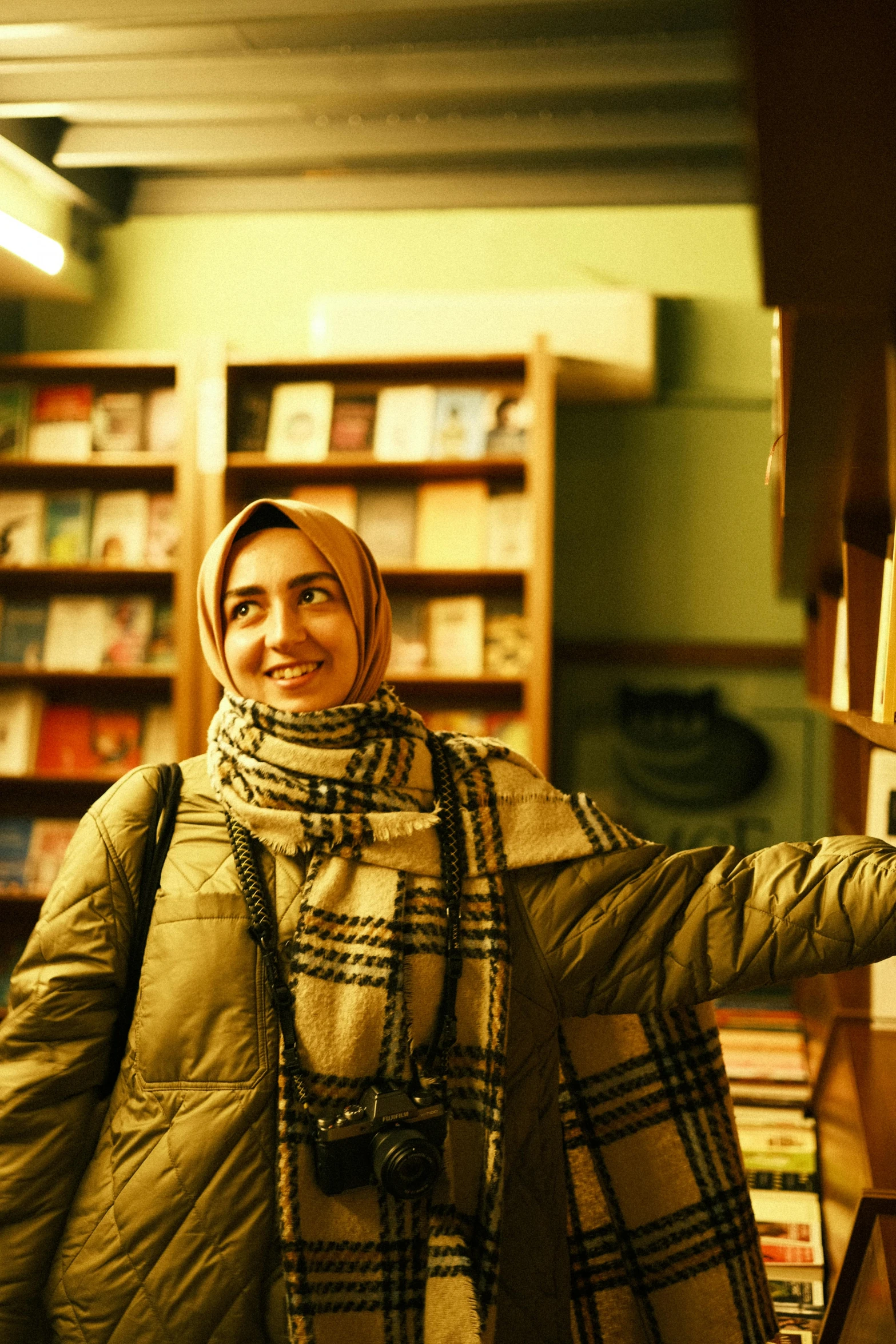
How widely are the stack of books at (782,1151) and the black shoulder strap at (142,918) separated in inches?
→ 35.4

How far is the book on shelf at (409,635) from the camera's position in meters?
3.58

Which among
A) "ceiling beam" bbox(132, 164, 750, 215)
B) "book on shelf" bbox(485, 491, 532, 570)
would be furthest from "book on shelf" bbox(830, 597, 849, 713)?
"ceiling beam" bbox(132, 164, 750, 215)

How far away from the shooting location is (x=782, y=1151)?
2.09 m

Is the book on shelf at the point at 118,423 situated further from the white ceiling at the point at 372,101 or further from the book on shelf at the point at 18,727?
the book on shelf at the point at 18,727

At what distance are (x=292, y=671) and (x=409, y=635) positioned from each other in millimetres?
2318

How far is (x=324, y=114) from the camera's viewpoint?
11.0ft

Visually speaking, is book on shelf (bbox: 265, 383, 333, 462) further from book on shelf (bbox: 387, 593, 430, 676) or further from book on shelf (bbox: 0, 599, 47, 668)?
book on shelf (bbox: 0, 599, 47, 668)

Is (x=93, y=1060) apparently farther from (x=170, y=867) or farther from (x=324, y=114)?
(x=324, y=114)

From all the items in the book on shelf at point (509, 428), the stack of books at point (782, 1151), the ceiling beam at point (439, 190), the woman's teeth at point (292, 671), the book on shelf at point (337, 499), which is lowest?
the stack of books at point (782, 1151)

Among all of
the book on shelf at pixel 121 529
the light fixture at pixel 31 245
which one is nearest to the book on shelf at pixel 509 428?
the book on shelf at pixel 121 529

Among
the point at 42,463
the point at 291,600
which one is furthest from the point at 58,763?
the point at 291,600

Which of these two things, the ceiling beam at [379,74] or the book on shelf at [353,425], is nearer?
the ceiling beam at [379,74]

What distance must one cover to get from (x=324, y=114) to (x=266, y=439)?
1.00 m

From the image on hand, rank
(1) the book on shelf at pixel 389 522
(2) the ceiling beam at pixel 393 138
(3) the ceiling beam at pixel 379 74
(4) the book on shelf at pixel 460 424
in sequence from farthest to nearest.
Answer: (1) the book on shelf at pixel 389 522, (4) the book on shelf at pixel 460 424, (2) the ceiling beam at pixel 393 138, (3) the ceiling beam at pixel 379 74
